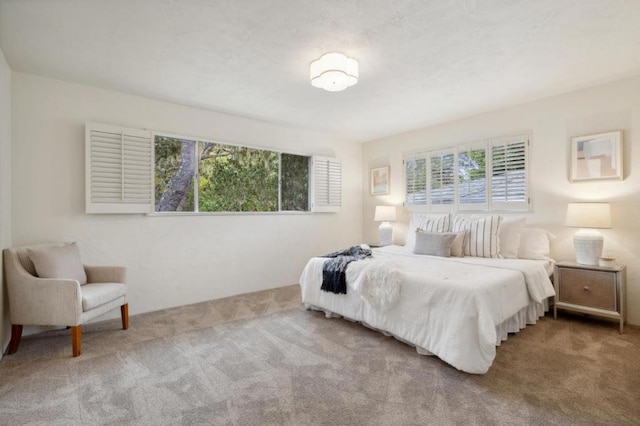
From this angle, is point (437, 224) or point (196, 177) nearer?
point (196, 177)

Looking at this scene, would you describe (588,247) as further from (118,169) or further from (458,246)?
(118,169)

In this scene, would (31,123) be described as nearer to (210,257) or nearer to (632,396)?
(210,257)

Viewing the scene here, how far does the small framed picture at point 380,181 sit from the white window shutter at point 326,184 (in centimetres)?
66

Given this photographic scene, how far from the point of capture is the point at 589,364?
2273 millimetres

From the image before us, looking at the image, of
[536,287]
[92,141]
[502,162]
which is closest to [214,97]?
[92,141]

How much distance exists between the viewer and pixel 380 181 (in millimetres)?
5484

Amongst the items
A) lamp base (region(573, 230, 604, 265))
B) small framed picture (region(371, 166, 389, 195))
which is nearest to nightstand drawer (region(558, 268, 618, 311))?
lamp base (region(573, 230, 604, 265))

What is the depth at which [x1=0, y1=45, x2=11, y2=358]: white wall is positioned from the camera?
250 cm

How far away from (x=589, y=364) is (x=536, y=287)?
29.5 inches

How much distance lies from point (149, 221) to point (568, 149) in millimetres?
4871

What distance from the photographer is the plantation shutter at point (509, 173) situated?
377 centimetres

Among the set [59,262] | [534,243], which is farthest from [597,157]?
[59,262]

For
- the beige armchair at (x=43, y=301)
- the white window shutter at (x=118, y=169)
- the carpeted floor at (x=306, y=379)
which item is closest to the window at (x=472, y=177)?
the carpeted floor at (x=306, y=379)

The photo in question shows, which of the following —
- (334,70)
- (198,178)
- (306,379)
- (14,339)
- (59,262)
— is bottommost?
(306,379)
